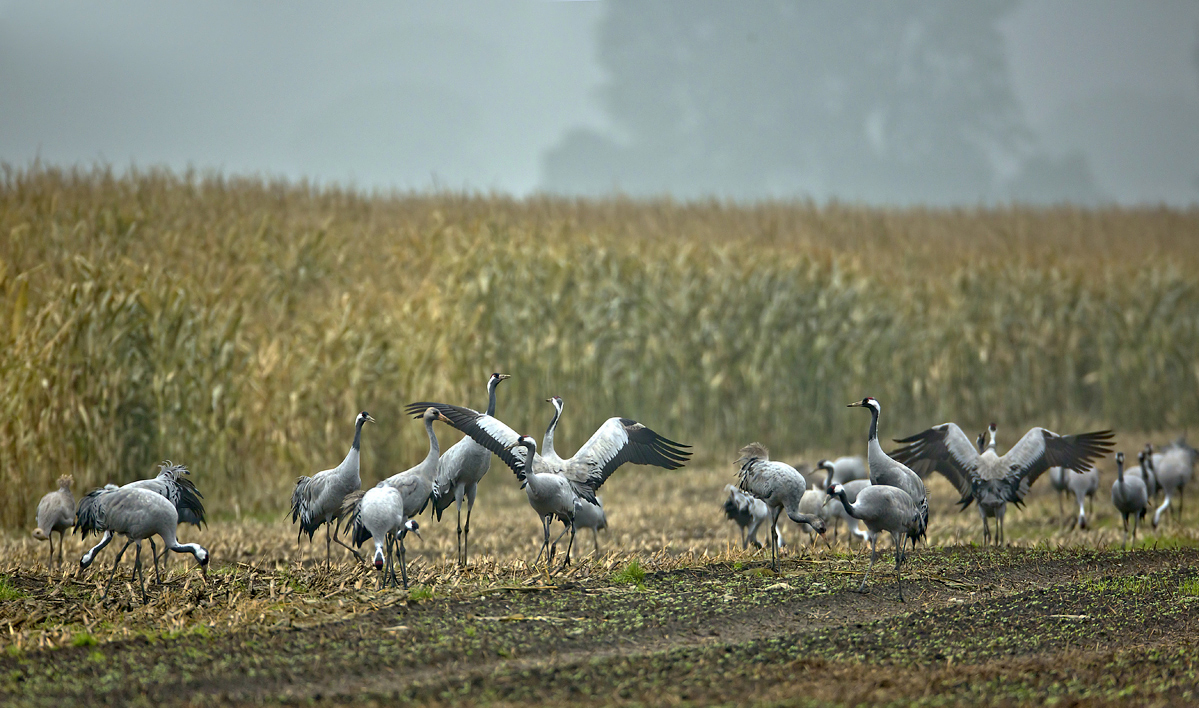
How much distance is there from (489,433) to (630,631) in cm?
234

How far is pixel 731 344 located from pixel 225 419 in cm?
767

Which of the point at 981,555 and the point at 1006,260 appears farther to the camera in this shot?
the point at 1006,260

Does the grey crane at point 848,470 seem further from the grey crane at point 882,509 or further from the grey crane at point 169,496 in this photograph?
the grey crane at point 169,496

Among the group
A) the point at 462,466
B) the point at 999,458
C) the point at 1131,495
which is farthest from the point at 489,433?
the point at 1131,495

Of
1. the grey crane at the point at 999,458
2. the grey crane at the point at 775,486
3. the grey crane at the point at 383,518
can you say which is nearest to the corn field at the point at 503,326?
the grey crane at the point at 383,518

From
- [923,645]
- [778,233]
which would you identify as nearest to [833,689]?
[923,645]

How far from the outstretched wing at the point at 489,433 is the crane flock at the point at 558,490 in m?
0.01

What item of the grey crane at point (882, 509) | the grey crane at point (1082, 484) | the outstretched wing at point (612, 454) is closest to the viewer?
the grey crane at point (882, 509)

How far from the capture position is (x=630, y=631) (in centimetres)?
649

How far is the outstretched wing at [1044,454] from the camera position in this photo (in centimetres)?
983

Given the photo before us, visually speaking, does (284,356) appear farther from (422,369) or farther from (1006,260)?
(1006,260)

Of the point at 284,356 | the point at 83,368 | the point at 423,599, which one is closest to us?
the point at 423,599

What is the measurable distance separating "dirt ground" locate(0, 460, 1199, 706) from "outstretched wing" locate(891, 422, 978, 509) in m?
0.77

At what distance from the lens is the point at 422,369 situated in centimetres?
1476
